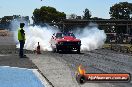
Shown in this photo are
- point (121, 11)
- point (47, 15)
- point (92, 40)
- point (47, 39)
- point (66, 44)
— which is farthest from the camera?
point (121, 11)

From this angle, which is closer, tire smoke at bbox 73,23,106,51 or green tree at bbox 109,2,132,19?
tire smoke at bbox 73,23,106,51

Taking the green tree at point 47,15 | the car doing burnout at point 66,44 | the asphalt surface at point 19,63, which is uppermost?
the green tree at point 47,15

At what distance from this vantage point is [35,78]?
13.6 metres

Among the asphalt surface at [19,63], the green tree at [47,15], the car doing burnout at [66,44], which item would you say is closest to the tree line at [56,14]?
the green tree at [47,15]

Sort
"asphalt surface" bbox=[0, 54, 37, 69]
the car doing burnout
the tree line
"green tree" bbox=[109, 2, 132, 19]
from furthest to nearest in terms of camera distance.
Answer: "green tree" bbox=[109, 2, 132, 19]
the tree line
the car doing burnout
"asphalt surface" bbox=[0, 54, 37, 69]

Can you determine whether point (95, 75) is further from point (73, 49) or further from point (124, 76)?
point (73, 49)

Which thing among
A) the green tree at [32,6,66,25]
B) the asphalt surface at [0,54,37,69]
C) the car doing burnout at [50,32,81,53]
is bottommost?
the asphalt surface at [0,54,37,69]

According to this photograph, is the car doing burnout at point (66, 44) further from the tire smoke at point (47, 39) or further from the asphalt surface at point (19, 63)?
the asphalt surface at point (19, 63)

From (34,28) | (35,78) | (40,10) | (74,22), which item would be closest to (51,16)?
(40,10)

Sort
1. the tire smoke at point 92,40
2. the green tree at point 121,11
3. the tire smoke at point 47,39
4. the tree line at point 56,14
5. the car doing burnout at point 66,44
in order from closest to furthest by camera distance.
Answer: the car doing burnout at point 66,44 → the tire smoke at point 47,39 → the tire smoke at point 92,40 → the tree line at point 56,14 → the green tree at point 121,11

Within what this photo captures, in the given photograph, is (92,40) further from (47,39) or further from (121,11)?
(121,11)

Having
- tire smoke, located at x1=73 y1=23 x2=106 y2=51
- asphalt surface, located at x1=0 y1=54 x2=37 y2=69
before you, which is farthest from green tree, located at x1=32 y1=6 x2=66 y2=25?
asphalt surface, located at x1=0 y1=54 x2=37 y2=69

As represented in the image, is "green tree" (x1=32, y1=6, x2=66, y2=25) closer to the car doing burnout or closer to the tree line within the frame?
the tree line

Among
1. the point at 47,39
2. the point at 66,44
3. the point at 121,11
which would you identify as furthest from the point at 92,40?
the point at 121,11
